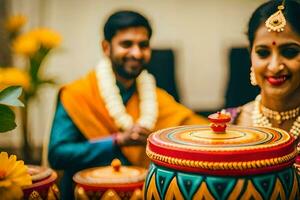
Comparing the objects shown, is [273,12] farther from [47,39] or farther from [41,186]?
[47,39]

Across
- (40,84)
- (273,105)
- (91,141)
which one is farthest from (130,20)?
(40,84)

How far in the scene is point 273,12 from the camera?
45.8 inches

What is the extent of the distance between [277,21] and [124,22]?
22.8 inches

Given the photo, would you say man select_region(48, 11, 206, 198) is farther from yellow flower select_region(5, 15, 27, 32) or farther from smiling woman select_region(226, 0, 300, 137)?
yellow flower select_region(5, 15, 27, 32)

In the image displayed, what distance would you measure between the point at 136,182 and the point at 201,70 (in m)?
2.46

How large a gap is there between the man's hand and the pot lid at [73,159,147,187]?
317mm

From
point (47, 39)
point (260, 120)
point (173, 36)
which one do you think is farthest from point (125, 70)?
point (173, 36)

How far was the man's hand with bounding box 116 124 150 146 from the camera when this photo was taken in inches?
59.8

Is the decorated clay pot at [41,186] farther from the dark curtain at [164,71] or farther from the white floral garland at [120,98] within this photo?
the dark curtain at [164,71]

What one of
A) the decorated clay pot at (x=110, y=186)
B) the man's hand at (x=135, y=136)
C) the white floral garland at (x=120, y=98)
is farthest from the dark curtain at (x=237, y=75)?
the decorated clay pot at (x=110, y=186)

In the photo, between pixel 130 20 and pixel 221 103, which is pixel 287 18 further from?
pixel 221 103

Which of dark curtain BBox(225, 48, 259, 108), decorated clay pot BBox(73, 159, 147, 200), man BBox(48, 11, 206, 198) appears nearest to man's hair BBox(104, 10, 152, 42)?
man BBox(48, 11, 206, 198)

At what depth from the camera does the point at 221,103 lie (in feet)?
11.6

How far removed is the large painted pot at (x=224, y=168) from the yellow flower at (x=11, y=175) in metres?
0.20
